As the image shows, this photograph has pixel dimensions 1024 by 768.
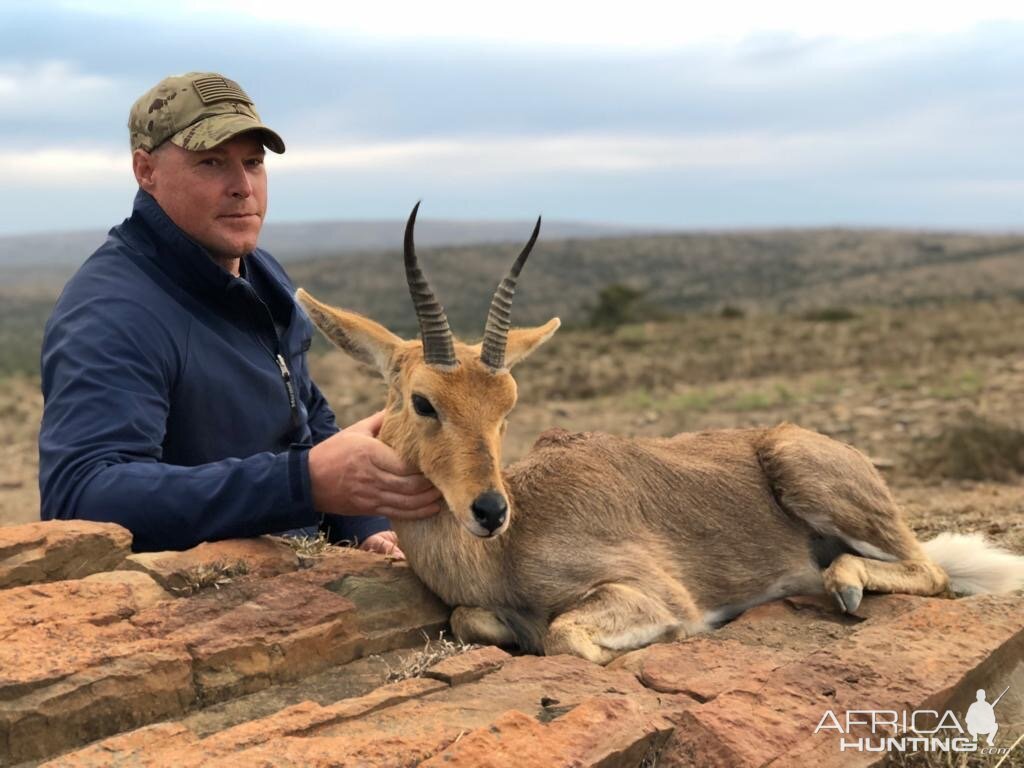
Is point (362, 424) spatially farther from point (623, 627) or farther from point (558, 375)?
point (558, 375)

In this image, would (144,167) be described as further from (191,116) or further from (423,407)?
(423,407)

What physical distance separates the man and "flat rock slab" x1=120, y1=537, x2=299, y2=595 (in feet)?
0.38

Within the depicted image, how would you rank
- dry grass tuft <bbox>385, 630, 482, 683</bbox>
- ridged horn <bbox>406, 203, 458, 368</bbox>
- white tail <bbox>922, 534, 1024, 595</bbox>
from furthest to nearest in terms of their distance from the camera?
white tail <bbox>922, 534, 1024, 595</bbox> < ridged horn <bbox>406, 203, 458, 368</bbox> < dry grass tuft <bbox>385, 630, 482, 683</bbox>

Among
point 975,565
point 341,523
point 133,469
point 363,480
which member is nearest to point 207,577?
point 133,469

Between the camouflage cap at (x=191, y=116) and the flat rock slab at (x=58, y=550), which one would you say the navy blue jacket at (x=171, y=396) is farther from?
the camouflage cap at (x=191, y=116)

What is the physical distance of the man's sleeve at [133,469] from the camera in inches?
202

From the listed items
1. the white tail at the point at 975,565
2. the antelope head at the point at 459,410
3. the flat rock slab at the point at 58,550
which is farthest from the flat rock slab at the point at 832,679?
the flat rock slab at the point at 58,550

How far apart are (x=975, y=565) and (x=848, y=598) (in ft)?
3.85

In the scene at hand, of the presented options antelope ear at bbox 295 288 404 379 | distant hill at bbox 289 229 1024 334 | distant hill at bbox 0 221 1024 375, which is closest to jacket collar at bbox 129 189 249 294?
antelope ear at bbox 295 288 404 379

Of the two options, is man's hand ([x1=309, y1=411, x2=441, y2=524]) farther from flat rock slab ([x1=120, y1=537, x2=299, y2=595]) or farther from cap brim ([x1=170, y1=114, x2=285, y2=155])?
cap brim ([x1=170, y1=114, x2=285, y2=155])

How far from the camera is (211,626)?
4.68 m

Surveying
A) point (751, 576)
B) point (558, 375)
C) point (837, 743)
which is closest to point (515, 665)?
point (837, 743)

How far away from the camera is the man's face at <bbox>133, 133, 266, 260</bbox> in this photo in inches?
238

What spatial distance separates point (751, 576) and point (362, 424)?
7.74 ft
